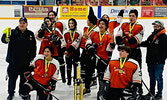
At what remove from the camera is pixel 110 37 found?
4.28 meters

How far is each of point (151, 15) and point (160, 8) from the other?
64 cm

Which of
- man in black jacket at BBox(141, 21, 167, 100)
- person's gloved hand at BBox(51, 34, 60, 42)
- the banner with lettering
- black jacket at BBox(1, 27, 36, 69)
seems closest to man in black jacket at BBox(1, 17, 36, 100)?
black jacket at BBox(1, 27, 36, 69)

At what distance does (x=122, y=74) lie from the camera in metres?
3.26

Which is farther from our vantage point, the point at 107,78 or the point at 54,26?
the point at 54,26

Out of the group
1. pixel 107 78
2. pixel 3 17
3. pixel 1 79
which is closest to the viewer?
pixel 107 78

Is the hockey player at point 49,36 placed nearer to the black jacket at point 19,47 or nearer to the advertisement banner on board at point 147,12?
the black jacket at point 19,47

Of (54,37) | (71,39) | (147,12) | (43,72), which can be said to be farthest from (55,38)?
(147,12)

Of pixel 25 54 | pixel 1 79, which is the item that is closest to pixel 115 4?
pixel 1 79

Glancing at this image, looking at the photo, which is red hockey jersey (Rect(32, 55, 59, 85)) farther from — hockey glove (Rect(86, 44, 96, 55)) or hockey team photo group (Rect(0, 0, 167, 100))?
hockey glove (Rect(86, 44, 96, 55))

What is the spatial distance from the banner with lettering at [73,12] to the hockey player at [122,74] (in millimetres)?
10295

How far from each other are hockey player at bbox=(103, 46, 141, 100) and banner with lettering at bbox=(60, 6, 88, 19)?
10295 mm

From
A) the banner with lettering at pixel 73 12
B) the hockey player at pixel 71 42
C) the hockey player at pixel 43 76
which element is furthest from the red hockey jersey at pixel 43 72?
the banner with lettering at pixel 73 12

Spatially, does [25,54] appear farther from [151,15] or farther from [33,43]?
[151,15]

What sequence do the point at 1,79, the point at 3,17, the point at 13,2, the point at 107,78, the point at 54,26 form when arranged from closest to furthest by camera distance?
the point at 107,78 → the point at 54,26 → the point at 1,79 → the point at 3,17 → the point at 13,2
